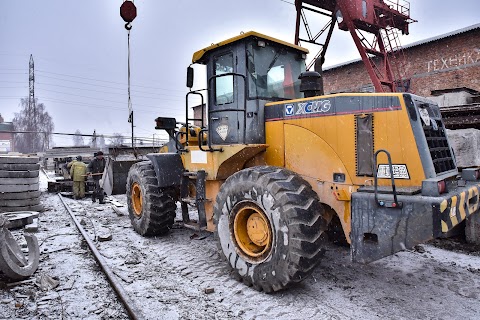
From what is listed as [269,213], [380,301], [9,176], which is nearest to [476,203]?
[380,301]

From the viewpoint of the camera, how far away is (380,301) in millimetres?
3480

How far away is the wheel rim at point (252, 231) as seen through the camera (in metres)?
3.78

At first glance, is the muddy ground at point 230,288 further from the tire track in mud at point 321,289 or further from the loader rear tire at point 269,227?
the loader rear tire at point 269,227

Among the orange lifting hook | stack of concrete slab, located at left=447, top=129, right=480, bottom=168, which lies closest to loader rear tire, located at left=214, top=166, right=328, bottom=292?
stack of concrete slab, located at left=447, top=129, right=480, bottom=168

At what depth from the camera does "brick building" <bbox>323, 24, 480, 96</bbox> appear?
1625 centimetres

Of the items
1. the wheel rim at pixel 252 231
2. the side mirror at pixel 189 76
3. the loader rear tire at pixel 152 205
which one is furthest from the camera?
the loader rear tire at pixel 152 205

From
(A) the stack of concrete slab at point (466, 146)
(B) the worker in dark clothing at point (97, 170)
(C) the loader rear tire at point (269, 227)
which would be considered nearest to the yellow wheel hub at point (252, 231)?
(C) the loader rear tire at point (269, 227)

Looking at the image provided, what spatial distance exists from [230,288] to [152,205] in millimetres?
2530

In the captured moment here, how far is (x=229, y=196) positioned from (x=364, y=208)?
5.12 ft

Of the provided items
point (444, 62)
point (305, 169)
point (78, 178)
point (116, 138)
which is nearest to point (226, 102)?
point (305, 169)

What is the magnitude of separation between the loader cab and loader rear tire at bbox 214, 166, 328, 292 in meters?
0.97

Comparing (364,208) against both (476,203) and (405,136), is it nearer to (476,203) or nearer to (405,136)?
(405,136)

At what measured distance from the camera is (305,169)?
413cm

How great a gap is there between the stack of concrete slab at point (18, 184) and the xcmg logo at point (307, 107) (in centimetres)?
698
